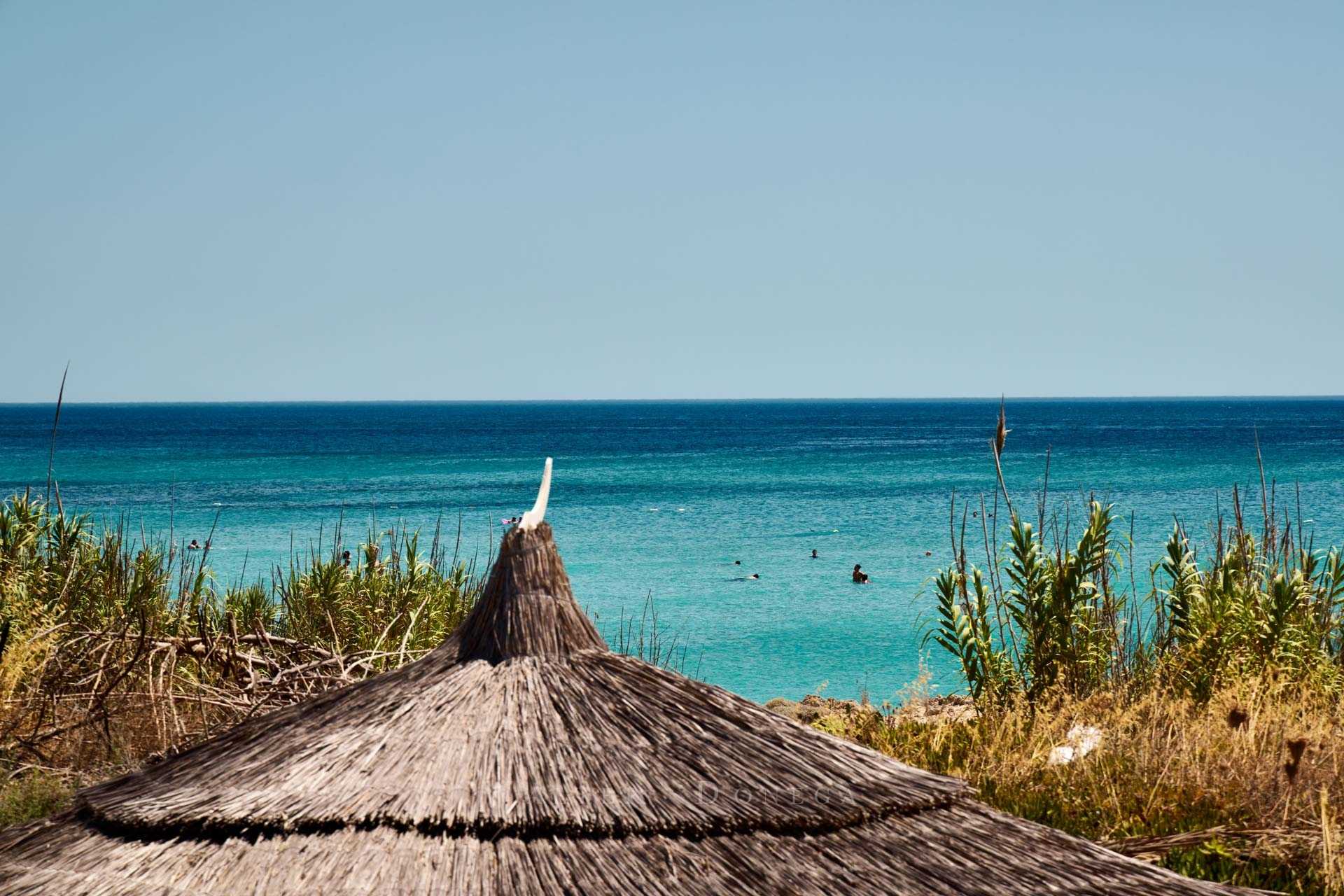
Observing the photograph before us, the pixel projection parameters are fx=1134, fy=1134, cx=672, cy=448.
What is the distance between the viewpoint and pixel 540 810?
318cm

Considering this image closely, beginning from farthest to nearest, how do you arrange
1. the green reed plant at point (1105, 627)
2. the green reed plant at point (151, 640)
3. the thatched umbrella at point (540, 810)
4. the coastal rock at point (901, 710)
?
the coastal rock at point (901, 710) → the green reed plant at point (1105, 627) → the green reed plant at point (151, 640) → the thatched umbrella at point (540, 810)

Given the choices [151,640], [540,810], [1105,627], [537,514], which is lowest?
[1105,627]

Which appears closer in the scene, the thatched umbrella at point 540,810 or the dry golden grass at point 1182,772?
the thatched umbrella at point 540,810

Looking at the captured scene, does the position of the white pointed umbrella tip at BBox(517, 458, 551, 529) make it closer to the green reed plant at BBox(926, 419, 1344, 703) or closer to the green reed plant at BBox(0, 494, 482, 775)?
the green reed plant at BBox(0, 494, 482, 775)

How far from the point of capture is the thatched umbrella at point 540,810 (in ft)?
10.3

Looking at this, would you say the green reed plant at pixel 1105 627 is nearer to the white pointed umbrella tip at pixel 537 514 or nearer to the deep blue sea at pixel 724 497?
the white pointed umbrella tip at pixel 537 514

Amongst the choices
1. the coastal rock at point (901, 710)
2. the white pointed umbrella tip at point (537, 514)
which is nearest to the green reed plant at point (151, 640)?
the white pointed umbrella tip at point (537, 514)

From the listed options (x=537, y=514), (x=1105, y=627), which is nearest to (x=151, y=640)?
(x=537, y=514)

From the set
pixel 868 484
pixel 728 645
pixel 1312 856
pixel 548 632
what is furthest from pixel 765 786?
pixel 868 484

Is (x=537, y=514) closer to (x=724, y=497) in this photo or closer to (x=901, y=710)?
(x=901, y=710)

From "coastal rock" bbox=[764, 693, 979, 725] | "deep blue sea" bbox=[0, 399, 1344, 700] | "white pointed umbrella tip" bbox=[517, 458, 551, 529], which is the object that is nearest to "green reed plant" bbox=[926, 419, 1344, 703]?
"coastal rock" bbox=[764, 693, 979, 725]

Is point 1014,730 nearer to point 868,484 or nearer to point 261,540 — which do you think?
point 261,540

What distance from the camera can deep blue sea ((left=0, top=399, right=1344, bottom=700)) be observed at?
2178 centimetres

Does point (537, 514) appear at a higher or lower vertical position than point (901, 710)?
higher
